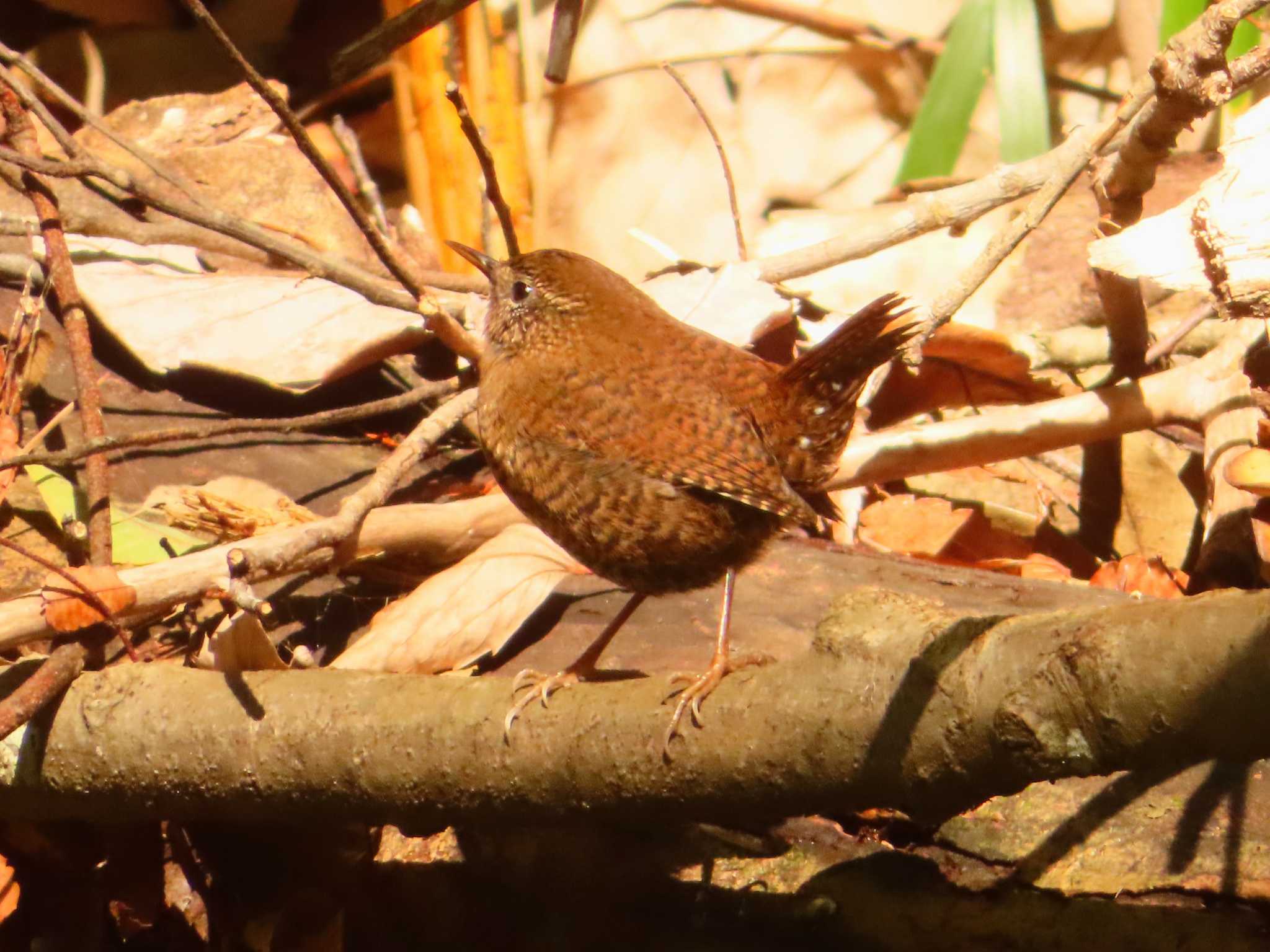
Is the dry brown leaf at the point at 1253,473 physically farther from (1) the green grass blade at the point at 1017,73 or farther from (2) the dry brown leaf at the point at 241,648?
(1) the green grass blade at the point at 1017,73

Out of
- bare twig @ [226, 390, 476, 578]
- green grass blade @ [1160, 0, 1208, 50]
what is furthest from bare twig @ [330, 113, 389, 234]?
green grass blade @ [1160, 0, 1208, 50]

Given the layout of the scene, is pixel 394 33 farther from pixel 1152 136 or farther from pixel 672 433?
pixel 1152 136

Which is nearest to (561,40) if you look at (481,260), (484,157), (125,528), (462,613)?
(484,157)

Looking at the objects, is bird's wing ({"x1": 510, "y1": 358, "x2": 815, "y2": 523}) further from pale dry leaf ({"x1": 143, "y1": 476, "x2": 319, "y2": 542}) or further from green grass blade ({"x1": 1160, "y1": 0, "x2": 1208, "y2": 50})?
green grass blade ({"x1": 1160, "y1": 0, "x2": 1208, "y2": 50})

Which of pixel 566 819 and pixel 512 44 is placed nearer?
pixel 566 819

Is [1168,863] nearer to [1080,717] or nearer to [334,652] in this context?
[1080,717]

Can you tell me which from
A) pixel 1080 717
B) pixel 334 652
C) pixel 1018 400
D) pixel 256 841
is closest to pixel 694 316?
pixel 1018 400

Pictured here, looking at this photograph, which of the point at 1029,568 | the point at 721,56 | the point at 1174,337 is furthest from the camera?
the point at 721,56
